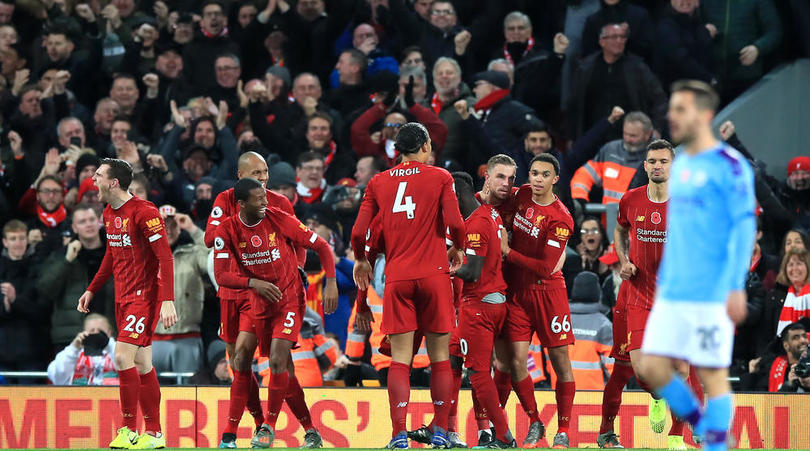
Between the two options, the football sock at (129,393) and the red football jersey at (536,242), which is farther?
the red football jersey at (536,242)

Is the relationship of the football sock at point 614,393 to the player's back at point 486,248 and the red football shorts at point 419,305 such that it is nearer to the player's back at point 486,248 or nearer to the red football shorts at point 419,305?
the player's back at point 486,248

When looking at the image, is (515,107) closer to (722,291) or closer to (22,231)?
(22,231)

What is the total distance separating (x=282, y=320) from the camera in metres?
10.2

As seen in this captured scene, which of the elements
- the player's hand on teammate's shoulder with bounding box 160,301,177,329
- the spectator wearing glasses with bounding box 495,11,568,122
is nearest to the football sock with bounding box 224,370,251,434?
the player's hand on teammate's shoulder with bounding box 160,301,177,329

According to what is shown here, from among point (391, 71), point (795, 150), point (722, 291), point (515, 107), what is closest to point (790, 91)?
point (795, 150)

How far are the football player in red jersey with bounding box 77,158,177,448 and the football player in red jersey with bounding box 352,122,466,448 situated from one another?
6.10 ft

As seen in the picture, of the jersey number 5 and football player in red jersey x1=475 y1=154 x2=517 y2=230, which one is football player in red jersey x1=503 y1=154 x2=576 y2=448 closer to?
football player in red jersey x1=475 y1=154 x2=517 y2=230

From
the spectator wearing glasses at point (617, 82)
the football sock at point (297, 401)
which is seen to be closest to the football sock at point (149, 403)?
the football sock at point (297, 401)

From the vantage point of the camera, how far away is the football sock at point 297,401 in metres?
10.5

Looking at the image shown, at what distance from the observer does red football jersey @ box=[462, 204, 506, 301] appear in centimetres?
1002

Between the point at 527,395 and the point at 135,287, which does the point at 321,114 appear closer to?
the point at 135,287

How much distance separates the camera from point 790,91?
1670cm

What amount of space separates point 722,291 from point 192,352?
8.19 meters

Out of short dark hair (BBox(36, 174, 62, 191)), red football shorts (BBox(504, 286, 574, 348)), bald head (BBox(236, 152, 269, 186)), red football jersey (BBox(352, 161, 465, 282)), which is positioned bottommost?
red football shorts (BBox(504, 286, 574, 348))
